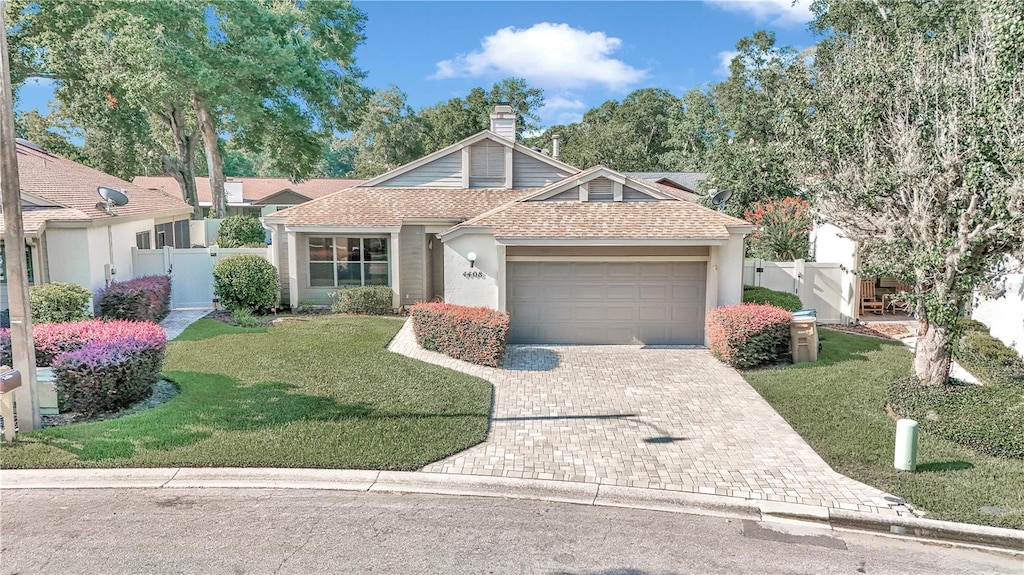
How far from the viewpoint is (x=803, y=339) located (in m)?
12.6

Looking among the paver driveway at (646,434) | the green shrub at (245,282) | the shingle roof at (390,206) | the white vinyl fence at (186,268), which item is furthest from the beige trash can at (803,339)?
the white vinyl fence at (186,268)

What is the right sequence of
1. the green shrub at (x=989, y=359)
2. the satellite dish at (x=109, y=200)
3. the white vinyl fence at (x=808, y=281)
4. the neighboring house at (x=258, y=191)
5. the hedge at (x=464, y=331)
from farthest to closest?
the neighboring house at (x=258, y=191) → the white vinyl fence at (x=808, y=281) → the satellite dish at (x=109, y=200) → the hedge at (x=464, y=331) → the green shrub at (x=989, y=359)

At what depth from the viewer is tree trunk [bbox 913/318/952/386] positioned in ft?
33.3

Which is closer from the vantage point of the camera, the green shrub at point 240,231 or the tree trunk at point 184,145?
the green shrub at point 240,231

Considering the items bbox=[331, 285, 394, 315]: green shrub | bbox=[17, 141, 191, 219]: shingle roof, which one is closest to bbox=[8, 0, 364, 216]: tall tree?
bbox=[17, 141, 191, 219]: shingle roof

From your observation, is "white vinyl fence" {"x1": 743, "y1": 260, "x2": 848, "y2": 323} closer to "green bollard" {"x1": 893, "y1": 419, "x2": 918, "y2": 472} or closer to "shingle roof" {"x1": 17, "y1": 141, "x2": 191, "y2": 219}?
"green bollard" {"x1": 893, "y1": 419, "x2": 918, "y2": 472}

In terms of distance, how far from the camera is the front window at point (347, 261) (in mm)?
17938

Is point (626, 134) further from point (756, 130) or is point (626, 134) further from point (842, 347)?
point (842, 347)

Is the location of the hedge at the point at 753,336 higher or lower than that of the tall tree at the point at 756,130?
lower

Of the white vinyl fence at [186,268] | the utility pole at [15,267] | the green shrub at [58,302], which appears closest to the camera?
the utility pole at [15,267]

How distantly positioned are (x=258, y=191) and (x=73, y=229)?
106 feet

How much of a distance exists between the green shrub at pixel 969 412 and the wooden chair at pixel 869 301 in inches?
321

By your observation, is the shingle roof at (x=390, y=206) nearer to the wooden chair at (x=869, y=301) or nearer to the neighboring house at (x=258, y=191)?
the wooden chair at (x=869, y=301)

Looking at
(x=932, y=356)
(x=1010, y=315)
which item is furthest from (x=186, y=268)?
(x=1010, y=315)
